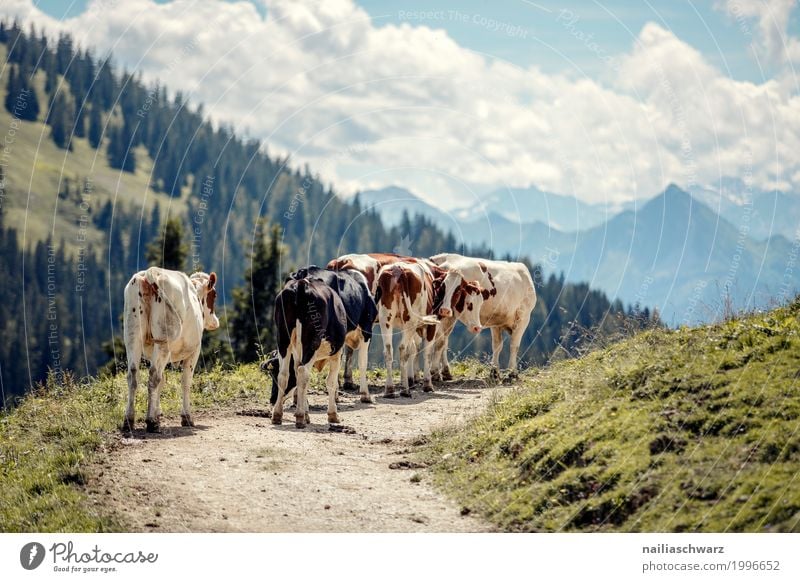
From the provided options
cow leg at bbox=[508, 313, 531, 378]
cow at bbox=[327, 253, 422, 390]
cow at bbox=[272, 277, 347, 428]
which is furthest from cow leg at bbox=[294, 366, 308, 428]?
cow leg at bbox=[508, 313, 531, 378]

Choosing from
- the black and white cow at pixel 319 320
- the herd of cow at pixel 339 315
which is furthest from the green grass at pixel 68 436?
the black and white cow at pixel 319 320

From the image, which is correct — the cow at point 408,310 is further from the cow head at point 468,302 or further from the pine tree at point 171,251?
the pine tree at point 171,251

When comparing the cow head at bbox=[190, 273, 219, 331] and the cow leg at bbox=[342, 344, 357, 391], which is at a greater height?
the cow head at bbox=[190, 273, 219, 331]

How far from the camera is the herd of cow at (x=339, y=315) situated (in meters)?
18.1

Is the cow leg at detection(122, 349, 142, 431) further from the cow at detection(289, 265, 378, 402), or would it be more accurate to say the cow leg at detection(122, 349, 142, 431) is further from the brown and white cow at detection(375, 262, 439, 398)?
the brown and white cow at detection(375, 262, 439, 398)

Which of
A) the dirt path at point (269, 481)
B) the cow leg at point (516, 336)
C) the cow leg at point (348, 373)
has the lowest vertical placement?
the dirt path at point (269, 481)

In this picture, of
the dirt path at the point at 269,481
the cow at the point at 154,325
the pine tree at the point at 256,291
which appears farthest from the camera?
the pine tree at the point at 256,291

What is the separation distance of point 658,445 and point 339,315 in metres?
7.91

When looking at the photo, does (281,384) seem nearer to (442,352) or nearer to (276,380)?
(276,380)

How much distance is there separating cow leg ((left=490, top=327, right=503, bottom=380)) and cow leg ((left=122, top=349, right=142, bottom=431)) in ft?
36.7

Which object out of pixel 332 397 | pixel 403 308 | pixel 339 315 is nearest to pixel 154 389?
pixel 332 397

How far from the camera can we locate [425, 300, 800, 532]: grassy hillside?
12.2 metres

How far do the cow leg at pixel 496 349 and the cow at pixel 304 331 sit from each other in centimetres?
802

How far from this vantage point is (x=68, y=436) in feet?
56.9
